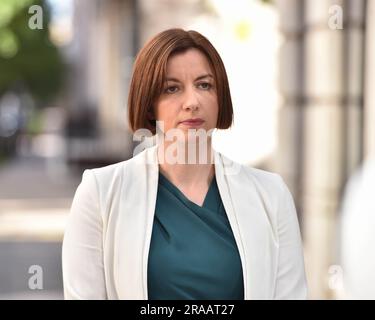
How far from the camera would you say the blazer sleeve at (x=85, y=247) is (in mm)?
1781

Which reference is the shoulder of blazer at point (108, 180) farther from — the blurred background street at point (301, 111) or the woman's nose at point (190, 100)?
the blurred background street at point (301, 111)

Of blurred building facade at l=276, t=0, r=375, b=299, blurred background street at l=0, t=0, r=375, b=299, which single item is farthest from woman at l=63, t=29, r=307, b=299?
blurred building facade at l=276, t=0, r=375, b=299

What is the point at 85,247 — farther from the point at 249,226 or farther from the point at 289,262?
the point at 289,262

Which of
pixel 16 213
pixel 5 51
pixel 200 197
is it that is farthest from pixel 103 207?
pixel 5 51

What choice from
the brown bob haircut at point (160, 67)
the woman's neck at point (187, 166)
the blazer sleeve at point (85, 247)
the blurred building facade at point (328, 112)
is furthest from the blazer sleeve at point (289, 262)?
the blurred building facade at point (328, 112)

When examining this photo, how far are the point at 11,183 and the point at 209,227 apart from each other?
17325 mm

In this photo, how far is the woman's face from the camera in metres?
A: 1.81

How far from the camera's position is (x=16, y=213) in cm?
1111

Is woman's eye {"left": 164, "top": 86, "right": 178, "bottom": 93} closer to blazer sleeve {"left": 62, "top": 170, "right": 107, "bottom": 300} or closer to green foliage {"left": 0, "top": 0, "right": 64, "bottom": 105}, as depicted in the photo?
blazer sleeve {"left": 62, "top": 170, "right": 107, "bottom": 300}

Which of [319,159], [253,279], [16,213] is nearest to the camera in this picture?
[253,279]

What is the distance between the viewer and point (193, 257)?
1.79 meters

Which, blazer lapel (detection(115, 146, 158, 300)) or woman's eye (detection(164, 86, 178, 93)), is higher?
woman's eye (detection(164, 86, 178, 93))

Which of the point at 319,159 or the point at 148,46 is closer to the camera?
the point at 148,46

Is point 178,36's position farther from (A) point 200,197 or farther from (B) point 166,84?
(A) point 200,197
